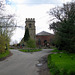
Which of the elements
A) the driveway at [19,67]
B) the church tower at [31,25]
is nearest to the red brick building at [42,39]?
the church tower at [31,25]

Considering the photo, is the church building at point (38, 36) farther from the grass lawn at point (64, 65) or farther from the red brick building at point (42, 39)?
the grass lawn at point (64, 65)

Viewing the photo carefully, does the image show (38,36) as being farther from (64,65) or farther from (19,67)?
(64,65)

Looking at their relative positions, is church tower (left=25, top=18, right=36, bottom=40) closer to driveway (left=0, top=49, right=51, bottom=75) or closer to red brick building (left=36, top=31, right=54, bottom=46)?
red brick building (left=36, top=31, right=54, bottom=46)

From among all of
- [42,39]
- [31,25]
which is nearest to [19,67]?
[31,25]

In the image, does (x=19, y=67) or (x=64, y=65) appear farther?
(x=19, y=67)

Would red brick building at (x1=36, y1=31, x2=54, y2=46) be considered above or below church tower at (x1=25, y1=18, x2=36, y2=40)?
below

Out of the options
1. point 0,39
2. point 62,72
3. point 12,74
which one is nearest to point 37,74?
point 12,74

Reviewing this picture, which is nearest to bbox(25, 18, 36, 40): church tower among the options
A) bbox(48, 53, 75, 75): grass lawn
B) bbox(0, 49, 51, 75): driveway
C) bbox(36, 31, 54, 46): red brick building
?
bbox(36, 31, 54, 46): red brick building

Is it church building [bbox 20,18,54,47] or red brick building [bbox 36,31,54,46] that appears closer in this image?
church building [bbox 20,18,54,47]

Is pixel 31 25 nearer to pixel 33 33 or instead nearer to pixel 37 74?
pixel 33 33

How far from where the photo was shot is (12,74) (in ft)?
31.2

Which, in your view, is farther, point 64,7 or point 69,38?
point 64,7

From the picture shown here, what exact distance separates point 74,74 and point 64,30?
14.8 m

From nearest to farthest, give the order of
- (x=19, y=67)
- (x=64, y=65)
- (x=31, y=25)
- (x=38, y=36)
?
(x=64, y=65)
(x=19, y=67)
(x=31, y=25)
(x=38, y=36)
